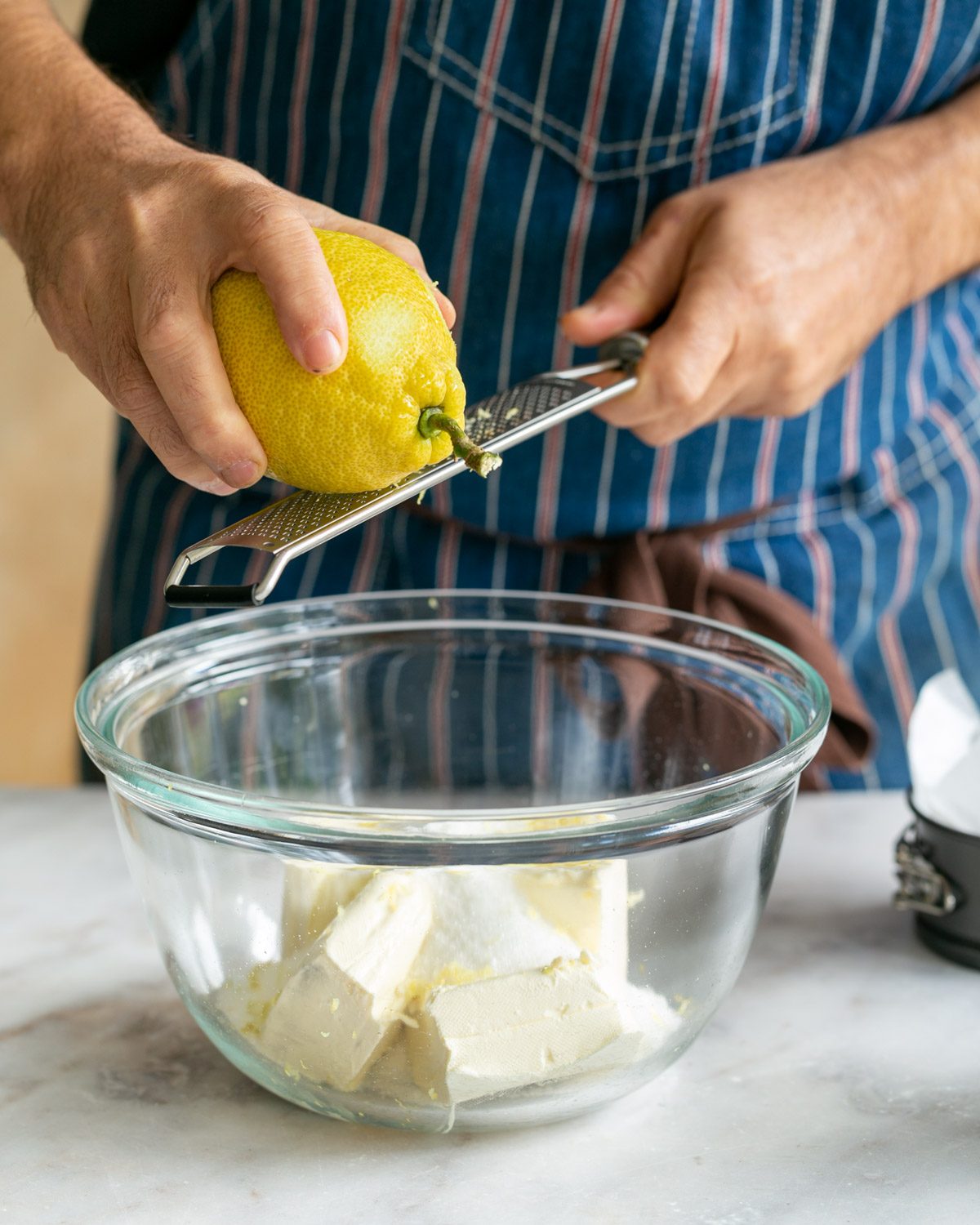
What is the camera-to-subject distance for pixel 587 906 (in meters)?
0.58

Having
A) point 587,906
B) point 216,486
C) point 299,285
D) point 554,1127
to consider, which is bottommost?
point 554,1127

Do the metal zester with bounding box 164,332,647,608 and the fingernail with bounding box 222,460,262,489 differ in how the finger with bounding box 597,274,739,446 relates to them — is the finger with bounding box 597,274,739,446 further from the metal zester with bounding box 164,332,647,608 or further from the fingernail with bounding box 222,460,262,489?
the fingernail with bounding box 222,460,262,489

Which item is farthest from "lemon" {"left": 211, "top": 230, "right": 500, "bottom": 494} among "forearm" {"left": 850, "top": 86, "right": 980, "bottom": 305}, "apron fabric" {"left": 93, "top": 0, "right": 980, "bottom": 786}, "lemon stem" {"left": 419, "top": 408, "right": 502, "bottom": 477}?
"forearm" {"left": 850, "top": 86, "right": 980, "bottom": 305}

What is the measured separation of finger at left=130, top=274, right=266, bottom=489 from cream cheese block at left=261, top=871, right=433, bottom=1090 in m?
0.19

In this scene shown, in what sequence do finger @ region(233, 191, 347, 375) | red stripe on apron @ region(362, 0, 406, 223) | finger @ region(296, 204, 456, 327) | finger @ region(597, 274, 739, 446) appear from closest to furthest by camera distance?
finger @ region(233, 191, 347, 375) → finger @ region(296, 204, 456, 327) → finger @ region(597, 274, 739, 446) → red stripe on apron @ region(362, 0, 406, 223)

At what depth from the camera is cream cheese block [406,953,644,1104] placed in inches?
21.5

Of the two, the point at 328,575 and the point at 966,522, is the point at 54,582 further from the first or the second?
the point at 966,522

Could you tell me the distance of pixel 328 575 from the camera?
1.09 m

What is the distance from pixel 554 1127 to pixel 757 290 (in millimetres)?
543

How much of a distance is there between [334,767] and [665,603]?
0.33 m

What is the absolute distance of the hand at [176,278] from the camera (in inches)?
20.4

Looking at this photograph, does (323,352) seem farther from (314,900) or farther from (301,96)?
(301,96)

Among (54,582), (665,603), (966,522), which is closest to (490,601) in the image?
(665,603)

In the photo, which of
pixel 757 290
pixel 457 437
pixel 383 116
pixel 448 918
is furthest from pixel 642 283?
pixel 448 918
